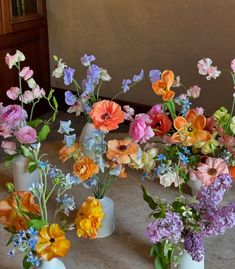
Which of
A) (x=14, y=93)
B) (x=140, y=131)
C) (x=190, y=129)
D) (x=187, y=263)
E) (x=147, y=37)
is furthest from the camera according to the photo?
(x=147, y=37)

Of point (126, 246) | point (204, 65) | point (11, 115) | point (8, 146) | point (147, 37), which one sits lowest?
point (147, 37)

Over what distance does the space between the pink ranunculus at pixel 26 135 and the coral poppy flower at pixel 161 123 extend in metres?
0.34

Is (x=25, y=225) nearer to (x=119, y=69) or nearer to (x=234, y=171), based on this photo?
(x=234, y=171)

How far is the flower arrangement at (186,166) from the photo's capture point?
97cm

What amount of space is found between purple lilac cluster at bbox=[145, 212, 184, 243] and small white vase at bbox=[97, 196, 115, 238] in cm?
33

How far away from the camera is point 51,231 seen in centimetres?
98

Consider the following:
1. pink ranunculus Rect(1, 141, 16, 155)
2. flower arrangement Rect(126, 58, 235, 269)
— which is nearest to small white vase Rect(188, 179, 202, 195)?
flower arrangement Rect(126, 58, 235, 269)

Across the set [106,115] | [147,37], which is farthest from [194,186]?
[147,37]

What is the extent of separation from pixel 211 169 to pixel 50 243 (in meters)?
0.48

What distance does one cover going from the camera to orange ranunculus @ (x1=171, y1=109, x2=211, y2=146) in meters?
1.27

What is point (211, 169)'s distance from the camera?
1.24m

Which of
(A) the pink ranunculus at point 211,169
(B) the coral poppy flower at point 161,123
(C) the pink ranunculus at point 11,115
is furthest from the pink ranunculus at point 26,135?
(A) the pink ranunculus at point 211,169

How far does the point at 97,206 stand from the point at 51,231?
4.7 inches

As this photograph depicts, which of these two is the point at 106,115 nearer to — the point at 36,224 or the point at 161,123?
the point at 161,123
